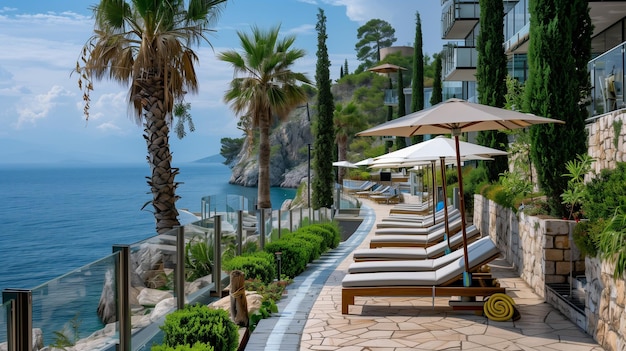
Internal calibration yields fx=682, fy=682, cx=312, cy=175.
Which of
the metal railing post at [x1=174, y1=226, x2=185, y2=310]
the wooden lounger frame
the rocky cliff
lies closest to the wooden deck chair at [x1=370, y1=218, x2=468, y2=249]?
the wooden lounger frame

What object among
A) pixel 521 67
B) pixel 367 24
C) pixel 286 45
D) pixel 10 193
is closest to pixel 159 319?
pixel 521 67

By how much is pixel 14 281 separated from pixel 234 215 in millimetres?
32907

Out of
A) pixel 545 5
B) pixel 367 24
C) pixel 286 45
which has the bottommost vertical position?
pixel 545 5

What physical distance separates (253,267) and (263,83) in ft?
63.4

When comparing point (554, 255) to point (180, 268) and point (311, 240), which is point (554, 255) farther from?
point (311, 240)

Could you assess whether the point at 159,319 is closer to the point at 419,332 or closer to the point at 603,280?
the point at 419,332

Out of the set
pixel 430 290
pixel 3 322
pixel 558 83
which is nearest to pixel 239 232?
pixel 430 290

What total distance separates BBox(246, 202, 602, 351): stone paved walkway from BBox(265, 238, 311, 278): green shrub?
180 cm

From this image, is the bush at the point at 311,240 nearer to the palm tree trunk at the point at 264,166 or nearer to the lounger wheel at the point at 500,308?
the lounger wheel at the point at 500,308

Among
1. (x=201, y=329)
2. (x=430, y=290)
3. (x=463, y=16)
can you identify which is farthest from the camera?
(x=463, y=16)

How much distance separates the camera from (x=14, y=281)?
129 feet

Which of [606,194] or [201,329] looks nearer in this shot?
[201,329]

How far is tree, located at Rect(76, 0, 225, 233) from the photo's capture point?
52.1 ft

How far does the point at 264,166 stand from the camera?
28812mm
